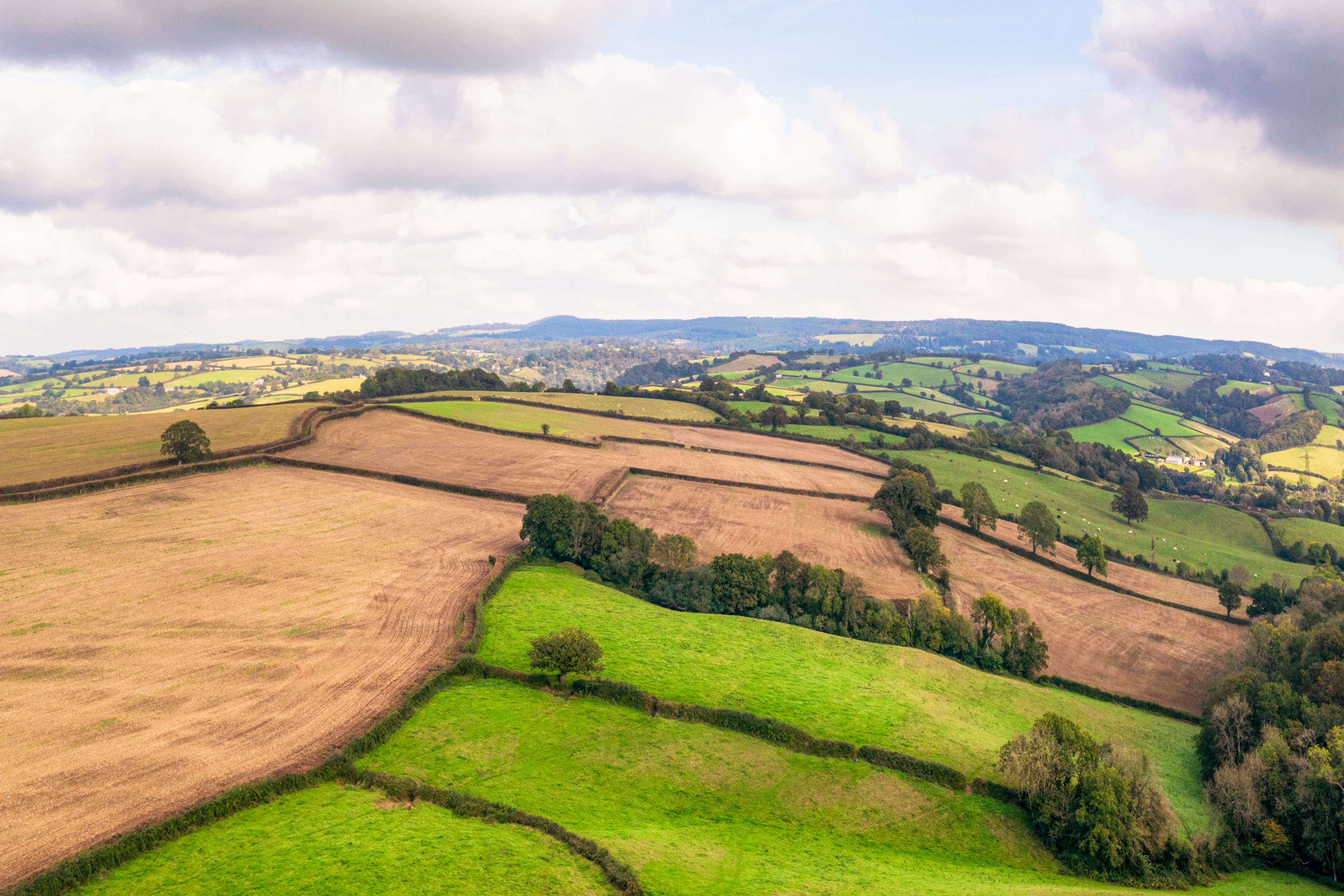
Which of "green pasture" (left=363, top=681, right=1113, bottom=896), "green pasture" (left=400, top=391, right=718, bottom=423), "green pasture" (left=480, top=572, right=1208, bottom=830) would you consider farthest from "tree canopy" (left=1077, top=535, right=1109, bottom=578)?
"green pasture" (left=400, top=391, right=718, bottom=423)

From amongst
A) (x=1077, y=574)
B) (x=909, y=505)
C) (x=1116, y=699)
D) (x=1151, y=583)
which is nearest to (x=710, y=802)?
(x=1116, y=699)

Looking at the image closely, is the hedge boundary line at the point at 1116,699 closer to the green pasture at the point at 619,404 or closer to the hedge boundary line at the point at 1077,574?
the hedge boundary line at the point at 1077,574

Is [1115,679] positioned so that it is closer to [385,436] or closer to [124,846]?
[124,846]

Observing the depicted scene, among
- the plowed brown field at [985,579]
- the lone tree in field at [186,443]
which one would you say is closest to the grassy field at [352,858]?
the plowed brown field at [985,579]

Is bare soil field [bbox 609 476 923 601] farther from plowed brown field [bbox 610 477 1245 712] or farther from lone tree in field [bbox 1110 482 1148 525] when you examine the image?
lone tree in field [bbox 1110 482 1148 525]

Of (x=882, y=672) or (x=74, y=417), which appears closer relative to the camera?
(x=882, y=672)

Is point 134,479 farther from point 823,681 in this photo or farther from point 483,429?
point 823,681

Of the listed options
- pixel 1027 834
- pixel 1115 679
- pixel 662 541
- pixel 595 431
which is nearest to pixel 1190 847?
pixel 1027 834
